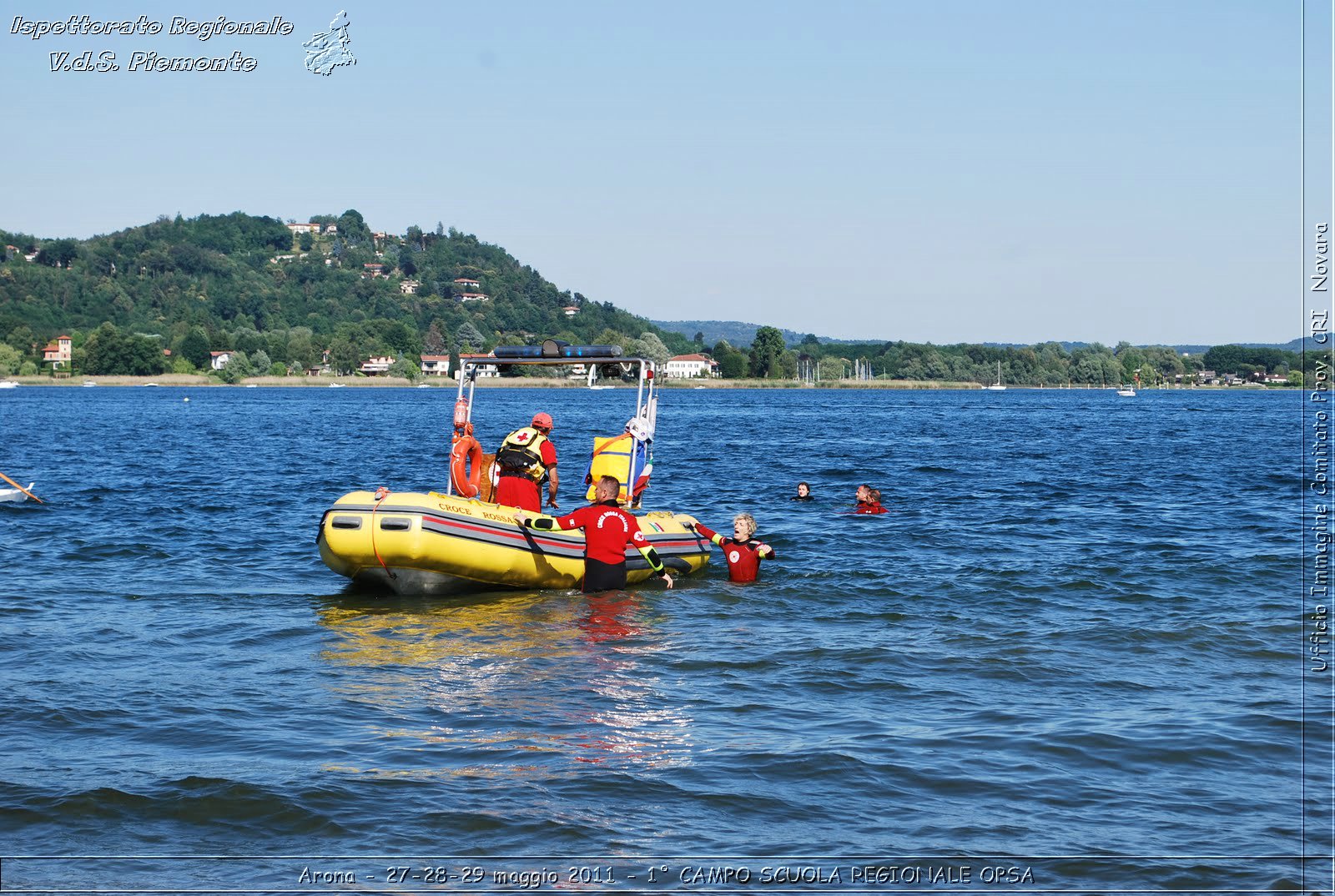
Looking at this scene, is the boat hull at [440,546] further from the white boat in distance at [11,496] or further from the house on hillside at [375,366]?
the house on hillside at [375,366]

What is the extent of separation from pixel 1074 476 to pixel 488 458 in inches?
865

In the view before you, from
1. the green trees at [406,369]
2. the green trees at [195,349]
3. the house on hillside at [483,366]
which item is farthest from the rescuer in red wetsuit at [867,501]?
the green trees at [195,349]

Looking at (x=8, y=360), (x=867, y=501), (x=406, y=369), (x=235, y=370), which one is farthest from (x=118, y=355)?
(x=867, y=501)

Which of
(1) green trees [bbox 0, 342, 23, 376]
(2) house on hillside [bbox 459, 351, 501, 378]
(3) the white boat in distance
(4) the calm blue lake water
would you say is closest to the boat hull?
(4) the calm blue lake water

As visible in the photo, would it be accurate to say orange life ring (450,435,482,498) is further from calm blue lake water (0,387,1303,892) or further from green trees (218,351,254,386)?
green trees (218,351,254,386)

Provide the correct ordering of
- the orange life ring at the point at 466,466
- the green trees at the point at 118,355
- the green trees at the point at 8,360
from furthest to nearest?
the green trees at the point at 118,355, the green trees at the point at 8,360, the orange life ring at the point at 466,466

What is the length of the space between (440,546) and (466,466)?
152 cm

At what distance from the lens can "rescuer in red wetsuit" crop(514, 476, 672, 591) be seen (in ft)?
45.2

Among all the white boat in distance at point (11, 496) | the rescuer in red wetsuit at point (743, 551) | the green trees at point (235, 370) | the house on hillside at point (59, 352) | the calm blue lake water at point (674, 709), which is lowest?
the calm blue lake water at point (674, 709)

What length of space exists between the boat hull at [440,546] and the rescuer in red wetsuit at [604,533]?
6.5 inches

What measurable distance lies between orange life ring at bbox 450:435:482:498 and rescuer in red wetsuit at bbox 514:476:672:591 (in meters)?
0.70

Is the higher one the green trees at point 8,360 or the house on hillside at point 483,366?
the green trees at point 8,360

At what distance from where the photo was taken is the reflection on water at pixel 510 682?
8305 mm

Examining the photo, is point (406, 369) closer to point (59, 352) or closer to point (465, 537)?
point (59, 352)
